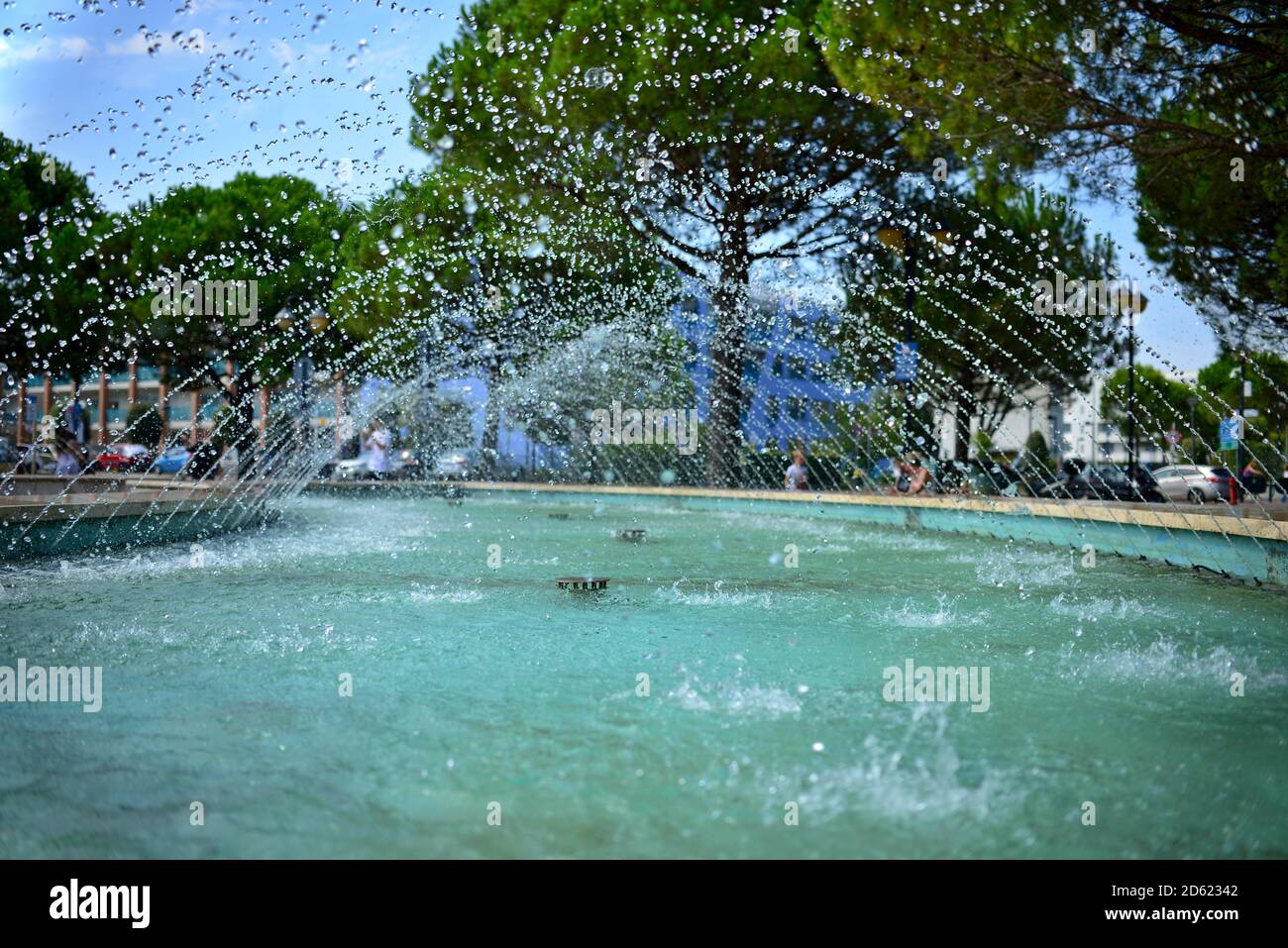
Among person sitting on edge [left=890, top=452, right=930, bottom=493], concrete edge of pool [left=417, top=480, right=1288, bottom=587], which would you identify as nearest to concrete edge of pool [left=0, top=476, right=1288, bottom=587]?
concrete edge of pool [left=417, top=480, right=1288, bottom=587]

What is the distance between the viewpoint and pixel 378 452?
1403 inches

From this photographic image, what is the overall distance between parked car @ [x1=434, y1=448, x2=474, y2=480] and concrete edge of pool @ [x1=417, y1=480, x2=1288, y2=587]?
15382 mm

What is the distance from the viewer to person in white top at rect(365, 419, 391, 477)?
33.2 metres

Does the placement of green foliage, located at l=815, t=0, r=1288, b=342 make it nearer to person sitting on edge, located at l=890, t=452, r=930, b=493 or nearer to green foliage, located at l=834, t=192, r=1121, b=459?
person sitting on edge, located at l=890, t=452, r=930, b=493

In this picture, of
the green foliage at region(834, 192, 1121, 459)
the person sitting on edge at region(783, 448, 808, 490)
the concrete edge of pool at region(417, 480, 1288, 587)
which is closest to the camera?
the concrete edge of pool at region(417, 480, 1288, 587)

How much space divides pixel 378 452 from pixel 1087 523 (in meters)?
26.4

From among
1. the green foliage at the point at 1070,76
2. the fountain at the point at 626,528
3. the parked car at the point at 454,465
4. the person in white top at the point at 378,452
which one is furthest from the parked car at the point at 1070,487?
the person in white top at the point at 378,452

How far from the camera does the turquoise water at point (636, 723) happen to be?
318cm

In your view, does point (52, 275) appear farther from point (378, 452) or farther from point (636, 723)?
point (636, 723)

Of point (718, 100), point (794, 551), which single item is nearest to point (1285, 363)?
point (718, 100)

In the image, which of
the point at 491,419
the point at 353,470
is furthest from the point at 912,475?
the point at 491,419

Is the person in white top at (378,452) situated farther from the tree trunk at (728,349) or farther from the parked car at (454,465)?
the tree trunk at (728,349)

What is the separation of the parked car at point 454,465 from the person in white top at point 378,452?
1.59 m
